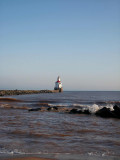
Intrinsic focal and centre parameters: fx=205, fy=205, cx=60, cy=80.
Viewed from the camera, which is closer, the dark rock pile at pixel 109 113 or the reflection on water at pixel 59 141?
the reflection on water at pixel 59 141

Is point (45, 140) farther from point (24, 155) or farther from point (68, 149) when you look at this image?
point (24, 155)

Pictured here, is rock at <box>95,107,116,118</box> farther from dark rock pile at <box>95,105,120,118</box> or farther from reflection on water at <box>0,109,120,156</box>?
reflection on water at <box>0,109,120,156</box>

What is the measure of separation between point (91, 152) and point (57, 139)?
1686mm

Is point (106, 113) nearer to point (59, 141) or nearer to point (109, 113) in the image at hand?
point (109, 113)

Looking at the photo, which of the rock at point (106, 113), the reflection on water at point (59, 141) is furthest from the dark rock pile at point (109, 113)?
the reflection on water at point (59, 141)

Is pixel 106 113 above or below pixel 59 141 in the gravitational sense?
above

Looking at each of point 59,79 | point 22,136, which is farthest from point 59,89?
point 22,136

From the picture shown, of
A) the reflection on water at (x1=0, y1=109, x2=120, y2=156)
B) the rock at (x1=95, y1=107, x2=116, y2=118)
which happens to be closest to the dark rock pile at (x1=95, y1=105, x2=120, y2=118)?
the rock at (x1=95, y1=107, x2=116, y2=118)

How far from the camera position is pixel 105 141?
21.4ft

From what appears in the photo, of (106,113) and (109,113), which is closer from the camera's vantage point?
(109,113)

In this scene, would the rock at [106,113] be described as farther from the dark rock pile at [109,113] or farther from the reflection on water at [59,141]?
the reflection on water at [59,141]

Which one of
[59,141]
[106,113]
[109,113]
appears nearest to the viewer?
[59,141]

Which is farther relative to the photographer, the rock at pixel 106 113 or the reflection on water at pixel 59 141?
the rock at pixel 106 113

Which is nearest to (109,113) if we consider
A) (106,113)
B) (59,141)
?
(106,113)
